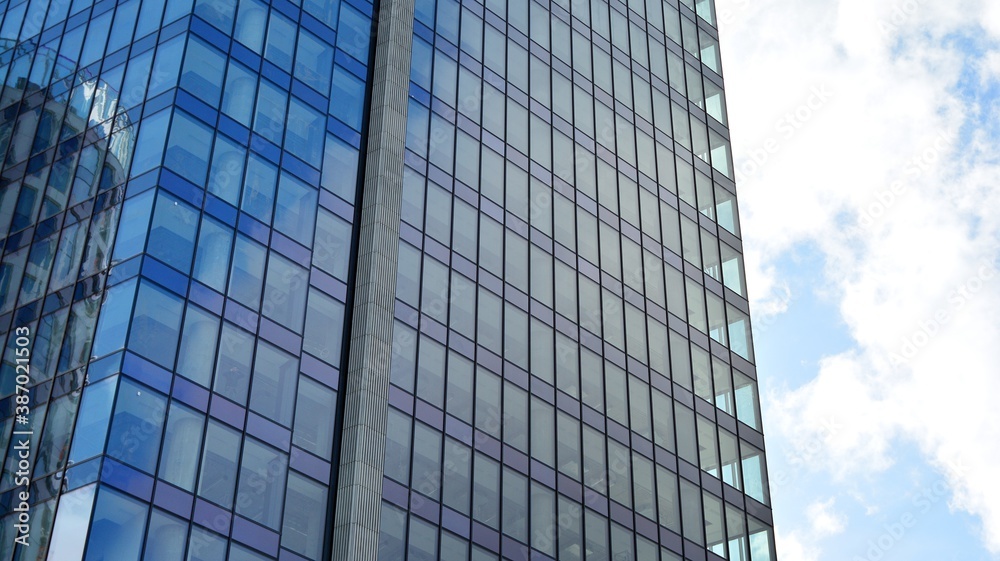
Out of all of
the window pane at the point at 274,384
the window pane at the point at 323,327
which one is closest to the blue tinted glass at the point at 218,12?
the window pane at the point at 323,327

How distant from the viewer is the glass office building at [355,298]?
42281 mm

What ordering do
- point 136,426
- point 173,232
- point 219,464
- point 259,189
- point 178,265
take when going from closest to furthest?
point 136,426 → point 219,464 → point 178,265 → point 173,232 → point 259,189

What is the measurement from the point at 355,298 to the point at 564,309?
11636 mm

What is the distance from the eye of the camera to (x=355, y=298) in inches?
1967

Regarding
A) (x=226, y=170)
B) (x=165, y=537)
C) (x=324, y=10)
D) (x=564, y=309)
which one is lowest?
(x=165, y=537)

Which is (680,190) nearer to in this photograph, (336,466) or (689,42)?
(689,42)

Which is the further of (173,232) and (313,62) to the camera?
(313,62)

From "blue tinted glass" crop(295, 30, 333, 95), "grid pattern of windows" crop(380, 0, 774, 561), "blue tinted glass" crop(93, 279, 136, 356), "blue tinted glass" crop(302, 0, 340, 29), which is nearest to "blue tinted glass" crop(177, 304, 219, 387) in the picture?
"blue tinted glass" crop(93, 279, 136, 356)

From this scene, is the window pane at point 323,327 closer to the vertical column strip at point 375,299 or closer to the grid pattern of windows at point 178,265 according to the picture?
the grid pattern of windows at point 178,265

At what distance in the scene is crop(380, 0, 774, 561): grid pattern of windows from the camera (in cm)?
5078

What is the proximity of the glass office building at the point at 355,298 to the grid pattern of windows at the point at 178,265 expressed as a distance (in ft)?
0.35

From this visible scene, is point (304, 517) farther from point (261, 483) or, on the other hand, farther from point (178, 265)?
point (178, 265)

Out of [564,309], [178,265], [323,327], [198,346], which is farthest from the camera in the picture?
[564,309]

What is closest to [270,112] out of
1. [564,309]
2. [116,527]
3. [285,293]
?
[285,293]
